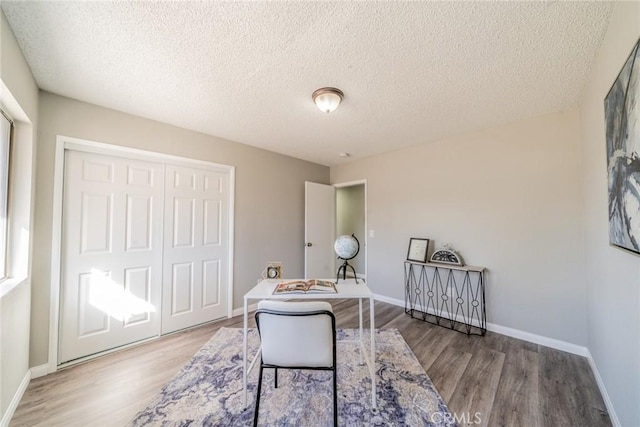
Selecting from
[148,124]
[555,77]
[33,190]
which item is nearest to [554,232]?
[555,77]

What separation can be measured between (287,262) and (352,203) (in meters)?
2.52

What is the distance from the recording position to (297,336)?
1354mm

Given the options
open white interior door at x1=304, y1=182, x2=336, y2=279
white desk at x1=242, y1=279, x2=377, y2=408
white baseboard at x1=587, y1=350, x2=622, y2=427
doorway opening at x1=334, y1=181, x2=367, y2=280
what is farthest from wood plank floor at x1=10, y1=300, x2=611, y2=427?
doorway opening at x1=334, y1=181, x2=367, y2=280

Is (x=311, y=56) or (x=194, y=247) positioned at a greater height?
(x=311, y=56)

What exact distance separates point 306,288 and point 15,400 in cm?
208

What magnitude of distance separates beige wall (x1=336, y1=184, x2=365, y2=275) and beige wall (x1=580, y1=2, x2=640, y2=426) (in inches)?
145

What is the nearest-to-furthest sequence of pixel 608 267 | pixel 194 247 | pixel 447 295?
pixel 608 267 < pixel 194 247 < pixel 447 295

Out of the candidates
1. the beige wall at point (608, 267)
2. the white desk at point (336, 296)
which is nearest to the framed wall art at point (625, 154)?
the beige wall at point (608, 267)

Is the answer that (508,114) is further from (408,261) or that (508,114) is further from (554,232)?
(408,261)

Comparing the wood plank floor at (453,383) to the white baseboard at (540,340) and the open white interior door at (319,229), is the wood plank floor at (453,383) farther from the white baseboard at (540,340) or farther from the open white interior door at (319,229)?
the open white interior door at (319,229)

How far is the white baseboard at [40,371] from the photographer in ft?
6.24

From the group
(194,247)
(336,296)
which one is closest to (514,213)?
(336,296)

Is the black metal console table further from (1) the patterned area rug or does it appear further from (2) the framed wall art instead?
(2) the framed wall art

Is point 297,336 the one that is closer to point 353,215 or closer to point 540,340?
point 540,340
